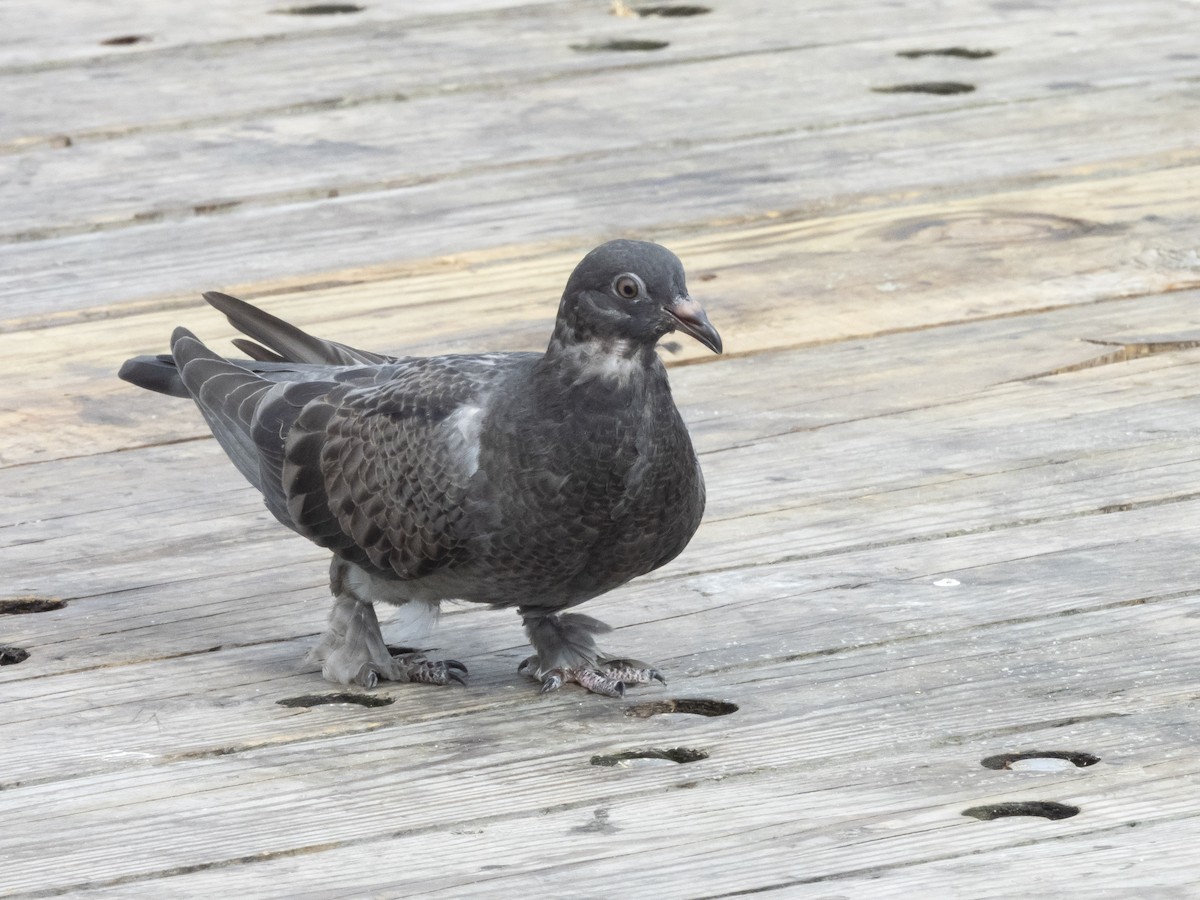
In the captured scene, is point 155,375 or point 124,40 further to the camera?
point 124,40

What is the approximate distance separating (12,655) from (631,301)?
4.22 feet

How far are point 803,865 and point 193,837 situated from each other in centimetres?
87

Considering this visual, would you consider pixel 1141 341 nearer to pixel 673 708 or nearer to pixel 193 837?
pixel 673 708

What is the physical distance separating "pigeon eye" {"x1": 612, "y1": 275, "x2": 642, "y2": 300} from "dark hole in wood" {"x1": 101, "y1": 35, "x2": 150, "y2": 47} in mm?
4474

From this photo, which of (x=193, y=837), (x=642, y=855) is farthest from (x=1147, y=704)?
(x=193, y=837)

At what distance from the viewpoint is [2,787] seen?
3.09m

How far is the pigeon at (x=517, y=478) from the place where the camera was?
11.0 feet

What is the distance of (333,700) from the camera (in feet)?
11.5

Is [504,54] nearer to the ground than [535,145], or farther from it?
farther from it

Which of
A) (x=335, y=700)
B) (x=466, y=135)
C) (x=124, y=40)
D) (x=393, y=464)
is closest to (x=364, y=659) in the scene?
(x=335, y=700)

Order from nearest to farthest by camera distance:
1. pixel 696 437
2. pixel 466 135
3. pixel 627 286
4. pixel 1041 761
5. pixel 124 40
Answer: pixel 1041 761, pixel 627 286, pixel 696 437, pixel 466 135, pixel 124 40

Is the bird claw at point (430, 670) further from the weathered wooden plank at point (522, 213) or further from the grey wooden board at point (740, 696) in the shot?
the weathered wooden plank at point (522, 213)

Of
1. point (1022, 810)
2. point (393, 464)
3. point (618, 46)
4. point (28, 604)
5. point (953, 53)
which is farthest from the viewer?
point (618, 46)

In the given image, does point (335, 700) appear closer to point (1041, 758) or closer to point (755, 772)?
point (755, 772)
